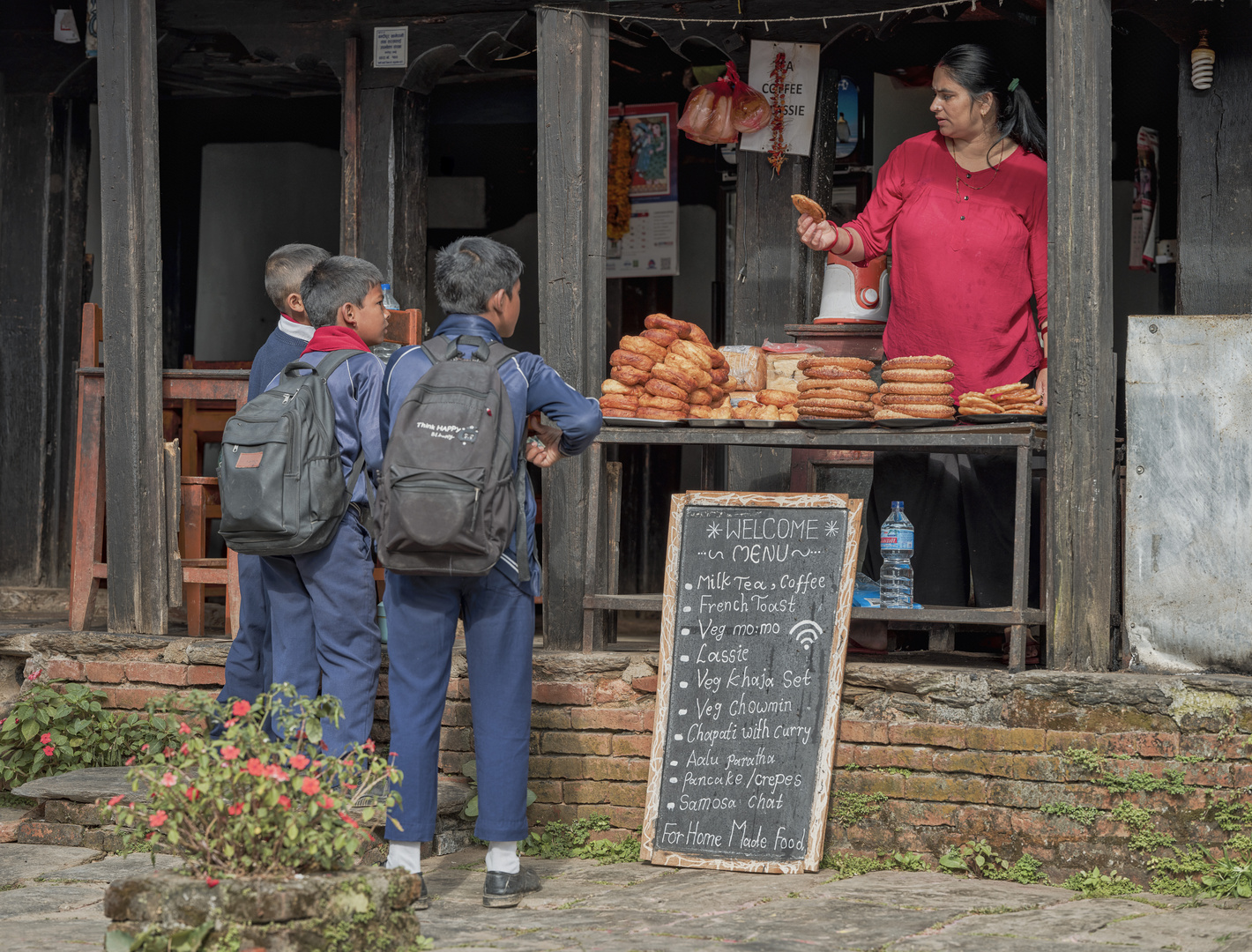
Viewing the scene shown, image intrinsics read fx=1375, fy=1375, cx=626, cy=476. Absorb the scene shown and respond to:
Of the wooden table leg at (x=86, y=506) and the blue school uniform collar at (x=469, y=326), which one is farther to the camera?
the wooden table leg at (x=86, y=506)

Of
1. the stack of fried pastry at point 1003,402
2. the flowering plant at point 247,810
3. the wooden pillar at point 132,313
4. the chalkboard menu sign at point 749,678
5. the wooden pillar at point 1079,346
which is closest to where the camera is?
the flowering plant at point 247,810

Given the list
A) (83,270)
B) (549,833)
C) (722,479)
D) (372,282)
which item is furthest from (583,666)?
(83,270)

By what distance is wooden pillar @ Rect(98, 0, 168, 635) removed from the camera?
5.95 meters

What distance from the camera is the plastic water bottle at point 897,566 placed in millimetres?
5371

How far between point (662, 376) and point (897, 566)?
1186 millimetres

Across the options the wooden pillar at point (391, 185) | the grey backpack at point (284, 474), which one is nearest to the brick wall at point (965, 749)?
the grey backpack at point (284, 474)

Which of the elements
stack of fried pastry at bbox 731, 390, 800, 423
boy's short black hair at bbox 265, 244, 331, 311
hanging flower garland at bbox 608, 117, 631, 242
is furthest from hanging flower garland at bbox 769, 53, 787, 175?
boy's short black hair at bbox 265, 244, 331, 311

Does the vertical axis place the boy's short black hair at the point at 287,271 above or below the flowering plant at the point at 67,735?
above

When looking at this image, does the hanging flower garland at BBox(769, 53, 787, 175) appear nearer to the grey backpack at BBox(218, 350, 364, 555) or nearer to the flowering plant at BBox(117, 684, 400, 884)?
the grey backpack at BBox(218, 350, 364, 555)

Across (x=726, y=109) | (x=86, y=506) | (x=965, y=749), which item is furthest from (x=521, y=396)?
(x=86, y=506)

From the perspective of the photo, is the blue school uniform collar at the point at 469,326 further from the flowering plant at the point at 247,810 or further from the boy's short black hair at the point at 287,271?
the flowering plant at the point at 247,810

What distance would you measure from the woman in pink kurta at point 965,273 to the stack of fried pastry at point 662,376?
679 mm

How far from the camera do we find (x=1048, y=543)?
198 inches

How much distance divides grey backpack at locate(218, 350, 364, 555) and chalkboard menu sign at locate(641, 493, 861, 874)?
141cm
